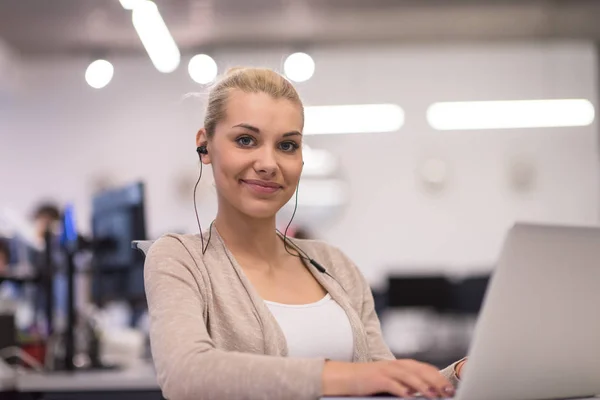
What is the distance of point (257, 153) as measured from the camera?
1600 millimetres

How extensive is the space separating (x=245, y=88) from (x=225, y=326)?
46 centimetres

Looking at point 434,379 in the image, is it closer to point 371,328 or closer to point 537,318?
point 537,318

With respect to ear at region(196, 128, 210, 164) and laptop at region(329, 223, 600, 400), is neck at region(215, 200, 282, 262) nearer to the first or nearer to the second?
ear at region(196, 128, 210, 164)

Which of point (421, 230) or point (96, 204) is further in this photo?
point (421, 230)

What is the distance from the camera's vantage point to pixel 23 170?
31.0 ft

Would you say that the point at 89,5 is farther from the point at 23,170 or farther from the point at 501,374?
the point at 501,374

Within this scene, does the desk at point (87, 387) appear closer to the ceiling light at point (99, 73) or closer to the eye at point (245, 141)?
the eye at point (245, 141)

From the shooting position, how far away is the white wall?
30.6ft

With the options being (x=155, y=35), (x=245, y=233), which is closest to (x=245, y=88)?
(x=245, y=233)

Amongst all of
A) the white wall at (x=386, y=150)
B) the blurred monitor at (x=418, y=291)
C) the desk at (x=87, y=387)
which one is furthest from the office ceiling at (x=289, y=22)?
the desk at (x=87, y=387)

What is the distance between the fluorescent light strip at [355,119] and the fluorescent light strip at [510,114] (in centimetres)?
40

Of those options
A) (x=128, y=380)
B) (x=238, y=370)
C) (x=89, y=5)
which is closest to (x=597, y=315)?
(x=238, y=370)

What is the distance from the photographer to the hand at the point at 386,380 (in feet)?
3.81

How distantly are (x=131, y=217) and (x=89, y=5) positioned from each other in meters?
4.88
